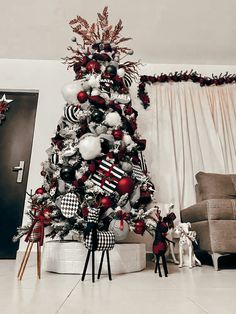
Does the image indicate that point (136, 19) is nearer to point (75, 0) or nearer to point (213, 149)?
point (75, 0)

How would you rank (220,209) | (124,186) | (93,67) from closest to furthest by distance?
1. (124,186)
2. (220,209)
3. (93,67)

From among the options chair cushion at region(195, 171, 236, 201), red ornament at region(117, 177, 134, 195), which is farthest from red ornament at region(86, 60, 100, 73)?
chair cushion at region(195, 171, 236, 201)

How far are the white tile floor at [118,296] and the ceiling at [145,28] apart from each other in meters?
2.43

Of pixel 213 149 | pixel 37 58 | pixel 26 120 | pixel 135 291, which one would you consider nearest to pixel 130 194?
pixel 135 291

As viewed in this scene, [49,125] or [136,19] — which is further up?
[136,19]

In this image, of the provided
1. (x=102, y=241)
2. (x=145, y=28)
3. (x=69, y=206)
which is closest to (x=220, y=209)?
(x=102, y=241)

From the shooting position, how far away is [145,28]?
269cm

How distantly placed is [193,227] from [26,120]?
7.00 feet

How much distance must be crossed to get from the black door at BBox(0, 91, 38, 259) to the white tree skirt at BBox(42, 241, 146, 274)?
112 cm

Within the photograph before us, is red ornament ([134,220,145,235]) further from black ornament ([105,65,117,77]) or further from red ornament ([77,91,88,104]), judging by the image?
black ornament ([105,65,117,77])

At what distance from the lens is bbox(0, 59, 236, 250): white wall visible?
9.24 feet

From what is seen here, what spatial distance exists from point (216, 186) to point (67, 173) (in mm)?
1445

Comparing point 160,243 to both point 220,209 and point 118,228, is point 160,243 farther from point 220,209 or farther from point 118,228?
point 220,209

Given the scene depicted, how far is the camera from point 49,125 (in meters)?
2.82
